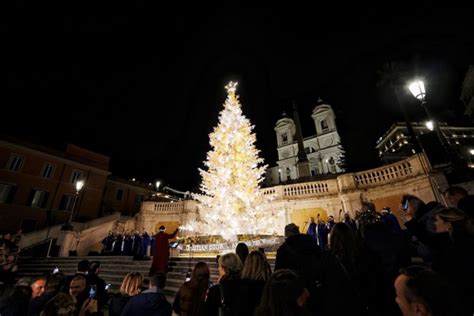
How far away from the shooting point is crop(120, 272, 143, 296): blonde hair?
3.69 metres

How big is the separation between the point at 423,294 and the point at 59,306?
3914 millimetres

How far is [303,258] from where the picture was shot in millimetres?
2539

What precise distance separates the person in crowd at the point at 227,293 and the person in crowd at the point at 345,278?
37.2 inches

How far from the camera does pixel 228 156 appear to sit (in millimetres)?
11688

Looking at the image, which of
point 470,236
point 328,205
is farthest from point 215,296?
point 328,205

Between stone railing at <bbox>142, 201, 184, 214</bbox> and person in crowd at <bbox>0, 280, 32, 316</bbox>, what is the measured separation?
15.8 metres

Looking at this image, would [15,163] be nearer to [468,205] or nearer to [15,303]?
[15,303]

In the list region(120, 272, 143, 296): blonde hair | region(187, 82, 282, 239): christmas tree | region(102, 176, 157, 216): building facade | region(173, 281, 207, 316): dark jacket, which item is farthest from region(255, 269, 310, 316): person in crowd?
region(102, 176, 157, 216): building facade

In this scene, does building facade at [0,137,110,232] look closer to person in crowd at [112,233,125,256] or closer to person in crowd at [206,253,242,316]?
person in crowd at [112,233,125,256]

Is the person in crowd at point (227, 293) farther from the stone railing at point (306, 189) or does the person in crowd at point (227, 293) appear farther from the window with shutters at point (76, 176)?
the window with shutters at point (76, 176)

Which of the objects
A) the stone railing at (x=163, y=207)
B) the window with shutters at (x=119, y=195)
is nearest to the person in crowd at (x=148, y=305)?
the stone railing at (x=163, y=207)

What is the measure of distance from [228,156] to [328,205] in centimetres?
805

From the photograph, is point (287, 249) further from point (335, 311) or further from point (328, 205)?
point (328, 205)

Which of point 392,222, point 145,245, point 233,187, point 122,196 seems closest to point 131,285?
point 392,222
